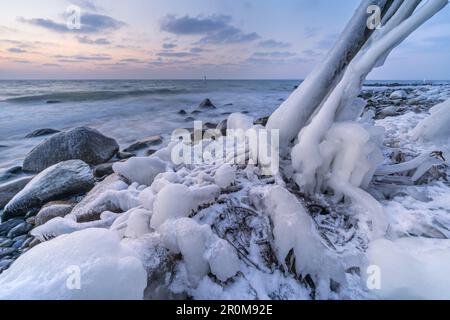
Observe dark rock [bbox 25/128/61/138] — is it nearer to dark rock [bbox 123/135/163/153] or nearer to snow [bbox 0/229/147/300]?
dark rock [bbox 123/135/163/153]

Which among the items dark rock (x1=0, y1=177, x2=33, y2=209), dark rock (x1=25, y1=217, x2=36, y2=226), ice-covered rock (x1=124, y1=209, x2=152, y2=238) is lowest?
dark rock (x1=25, y1=217, x2=36, y2=226)

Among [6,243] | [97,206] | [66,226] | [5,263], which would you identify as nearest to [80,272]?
[66,226]

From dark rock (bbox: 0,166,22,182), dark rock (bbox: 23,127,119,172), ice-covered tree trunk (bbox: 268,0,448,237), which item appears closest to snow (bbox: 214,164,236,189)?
ice-covered tree trunk (bbox: 268,0,448,237)

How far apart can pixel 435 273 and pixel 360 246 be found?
0.41 meters

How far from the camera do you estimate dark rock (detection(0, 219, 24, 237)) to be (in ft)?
9.05

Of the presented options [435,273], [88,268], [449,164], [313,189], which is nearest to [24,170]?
[88,268]

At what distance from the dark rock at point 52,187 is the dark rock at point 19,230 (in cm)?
34

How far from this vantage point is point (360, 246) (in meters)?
1.75

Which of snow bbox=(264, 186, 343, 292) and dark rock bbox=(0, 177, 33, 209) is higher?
snow bbox=(264, 186, 343, 292)

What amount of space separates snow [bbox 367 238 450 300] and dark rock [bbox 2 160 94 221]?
3556 millimetres

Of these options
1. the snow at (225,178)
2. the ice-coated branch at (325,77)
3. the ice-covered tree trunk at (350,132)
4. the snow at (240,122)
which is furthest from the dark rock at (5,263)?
the snow at (240,122)

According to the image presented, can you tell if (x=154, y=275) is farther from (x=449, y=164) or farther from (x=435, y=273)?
(x=449, y=164)

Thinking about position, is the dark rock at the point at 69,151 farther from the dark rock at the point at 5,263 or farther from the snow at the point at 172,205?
the snow at the point at 172,205

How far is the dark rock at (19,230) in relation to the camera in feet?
8.83
